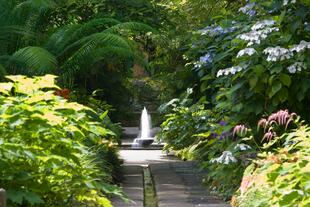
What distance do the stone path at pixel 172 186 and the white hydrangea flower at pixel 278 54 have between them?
1515 mm

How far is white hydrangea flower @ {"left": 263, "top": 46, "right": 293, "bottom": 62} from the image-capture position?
6703 mm

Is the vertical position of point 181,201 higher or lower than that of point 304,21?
lower

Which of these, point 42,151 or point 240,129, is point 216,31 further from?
point 42,151

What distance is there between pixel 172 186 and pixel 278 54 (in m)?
2.65

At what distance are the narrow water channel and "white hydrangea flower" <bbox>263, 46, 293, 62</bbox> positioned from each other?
1.94m

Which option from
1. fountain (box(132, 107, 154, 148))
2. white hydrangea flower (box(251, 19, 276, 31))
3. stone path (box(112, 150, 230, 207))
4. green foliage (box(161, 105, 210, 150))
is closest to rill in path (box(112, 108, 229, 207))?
stone path (box(112, 150, 230, 207))

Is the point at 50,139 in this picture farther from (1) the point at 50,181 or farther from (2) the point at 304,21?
(2) the point at 304,21

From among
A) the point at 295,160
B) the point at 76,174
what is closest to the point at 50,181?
the point at 76,174

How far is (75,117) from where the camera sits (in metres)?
4.73

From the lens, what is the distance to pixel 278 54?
6.70 metres

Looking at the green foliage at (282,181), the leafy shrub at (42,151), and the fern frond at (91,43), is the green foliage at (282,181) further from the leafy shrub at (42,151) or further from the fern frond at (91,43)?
the fern frond at (91,43)

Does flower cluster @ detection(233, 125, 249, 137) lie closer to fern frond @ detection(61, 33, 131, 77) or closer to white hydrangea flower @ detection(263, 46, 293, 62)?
white hydrangea flower @ detection(263, 46, 293, 62)

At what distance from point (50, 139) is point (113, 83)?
33.8 ft

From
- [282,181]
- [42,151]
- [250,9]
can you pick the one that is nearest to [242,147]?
[250,9]
